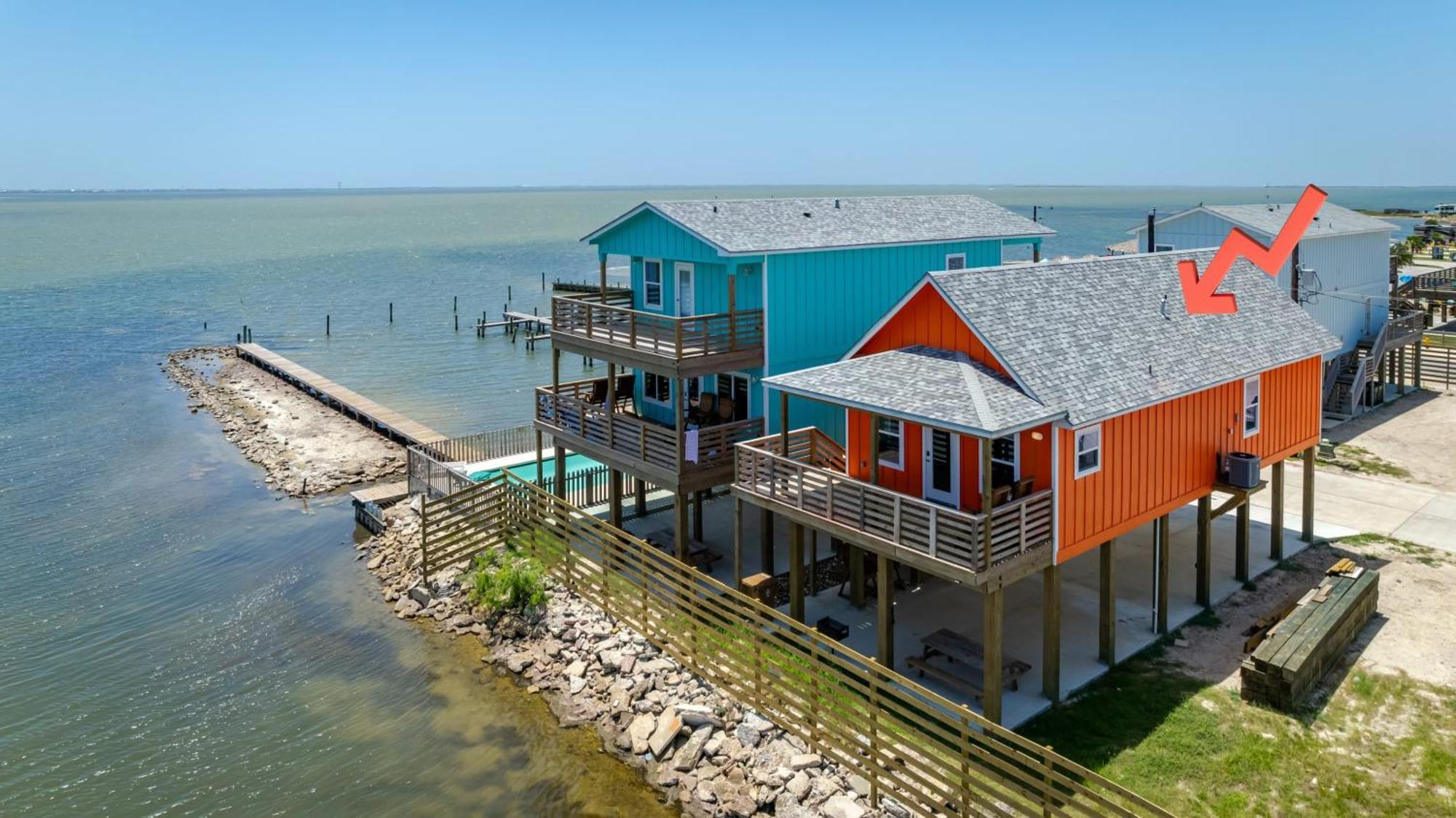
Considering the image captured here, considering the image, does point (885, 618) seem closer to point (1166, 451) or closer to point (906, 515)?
point (906, 515)

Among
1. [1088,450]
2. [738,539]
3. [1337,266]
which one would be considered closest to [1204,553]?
[1088,450]

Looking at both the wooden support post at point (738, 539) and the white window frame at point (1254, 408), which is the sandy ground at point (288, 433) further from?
the white window frame at point (1254, 408)

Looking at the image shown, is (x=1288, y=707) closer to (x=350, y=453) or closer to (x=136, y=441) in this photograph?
(x=350, y=453)

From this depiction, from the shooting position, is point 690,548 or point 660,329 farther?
point 660,329

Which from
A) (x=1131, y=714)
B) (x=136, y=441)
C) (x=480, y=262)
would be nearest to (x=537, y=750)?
(x=1131, y=714)

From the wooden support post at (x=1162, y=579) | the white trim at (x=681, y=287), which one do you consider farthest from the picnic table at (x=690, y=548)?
the wooden support post at (x=1162, y=579)

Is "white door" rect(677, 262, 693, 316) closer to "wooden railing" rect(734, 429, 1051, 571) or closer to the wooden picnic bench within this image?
"wooden railing" rect(734, 429, 1051, 571)
